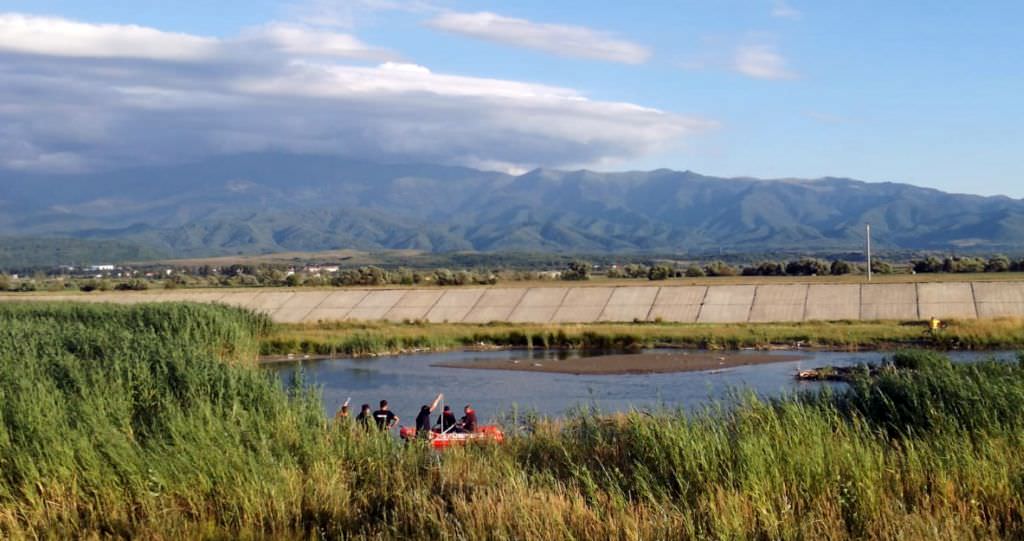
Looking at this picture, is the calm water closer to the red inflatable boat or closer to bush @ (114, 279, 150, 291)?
the red inflatable boat

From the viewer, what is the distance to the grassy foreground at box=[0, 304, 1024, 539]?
13.9 meters

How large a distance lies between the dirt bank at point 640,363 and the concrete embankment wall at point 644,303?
1092 cm

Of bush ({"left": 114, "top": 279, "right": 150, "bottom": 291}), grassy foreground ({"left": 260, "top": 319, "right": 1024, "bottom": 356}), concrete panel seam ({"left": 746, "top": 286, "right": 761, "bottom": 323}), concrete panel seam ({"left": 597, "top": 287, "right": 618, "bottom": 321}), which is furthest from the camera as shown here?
bush ({"left": 114, "top": 279, "right": 150, "bottom": 291})

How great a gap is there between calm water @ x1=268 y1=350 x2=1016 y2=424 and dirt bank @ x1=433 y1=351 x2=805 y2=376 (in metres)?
1.07

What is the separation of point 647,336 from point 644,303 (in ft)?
31.1

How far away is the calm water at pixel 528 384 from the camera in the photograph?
34781mm

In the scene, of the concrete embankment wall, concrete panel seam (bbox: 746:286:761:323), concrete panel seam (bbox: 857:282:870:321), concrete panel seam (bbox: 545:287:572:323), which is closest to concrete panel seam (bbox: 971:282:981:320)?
the concrete embankment wall

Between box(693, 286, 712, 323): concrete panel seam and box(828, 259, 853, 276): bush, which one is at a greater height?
box(828, 259, 853, 276): bush

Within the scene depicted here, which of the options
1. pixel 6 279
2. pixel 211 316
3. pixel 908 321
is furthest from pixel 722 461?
pixel 6 279

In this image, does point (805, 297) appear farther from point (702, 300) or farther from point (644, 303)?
point (644, 303)

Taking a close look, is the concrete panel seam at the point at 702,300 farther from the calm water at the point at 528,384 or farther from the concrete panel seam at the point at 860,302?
the calm water at the point at 528,384

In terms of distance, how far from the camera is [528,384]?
41.4 metres

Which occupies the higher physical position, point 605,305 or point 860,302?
point 860,302

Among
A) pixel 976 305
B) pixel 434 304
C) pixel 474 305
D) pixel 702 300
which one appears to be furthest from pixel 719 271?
pixel 976 305
